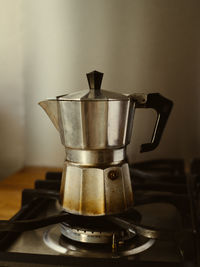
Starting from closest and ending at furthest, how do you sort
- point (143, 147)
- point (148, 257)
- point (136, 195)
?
point (148, 257)
point (143, 147)
point (136, 195)

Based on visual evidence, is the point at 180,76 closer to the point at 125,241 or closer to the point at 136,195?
the point at 136,195

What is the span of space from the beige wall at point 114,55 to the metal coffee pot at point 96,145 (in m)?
0.56

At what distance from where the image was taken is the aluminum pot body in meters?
0.51

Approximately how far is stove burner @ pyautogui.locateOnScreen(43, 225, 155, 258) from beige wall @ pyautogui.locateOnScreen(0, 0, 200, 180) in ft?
1.98

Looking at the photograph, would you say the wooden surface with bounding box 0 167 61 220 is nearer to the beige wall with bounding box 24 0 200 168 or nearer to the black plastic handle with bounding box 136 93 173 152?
the beige wall with bounding box 24 0 200 168

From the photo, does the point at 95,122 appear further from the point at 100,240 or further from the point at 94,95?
the point at 100,240

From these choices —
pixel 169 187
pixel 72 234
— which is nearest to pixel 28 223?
pixel 72 234

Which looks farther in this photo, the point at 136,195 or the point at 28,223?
the point at 136,195

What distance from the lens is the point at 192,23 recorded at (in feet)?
3.51

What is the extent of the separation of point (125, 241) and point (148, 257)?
0.05 m

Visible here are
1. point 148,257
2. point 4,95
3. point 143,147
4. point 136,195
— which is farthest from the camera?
point 4,95

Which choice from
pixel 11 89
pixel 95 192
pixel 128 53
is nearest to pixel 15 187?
pixel 11 89

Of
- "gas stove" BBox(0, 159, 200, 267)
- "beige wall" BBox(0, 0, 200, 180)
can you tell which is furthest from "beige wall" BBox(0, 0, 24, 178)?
"gas stove" BBox(0, 159, 200, 267)

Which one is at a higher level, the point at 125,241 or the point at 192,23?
the point at 192,23
